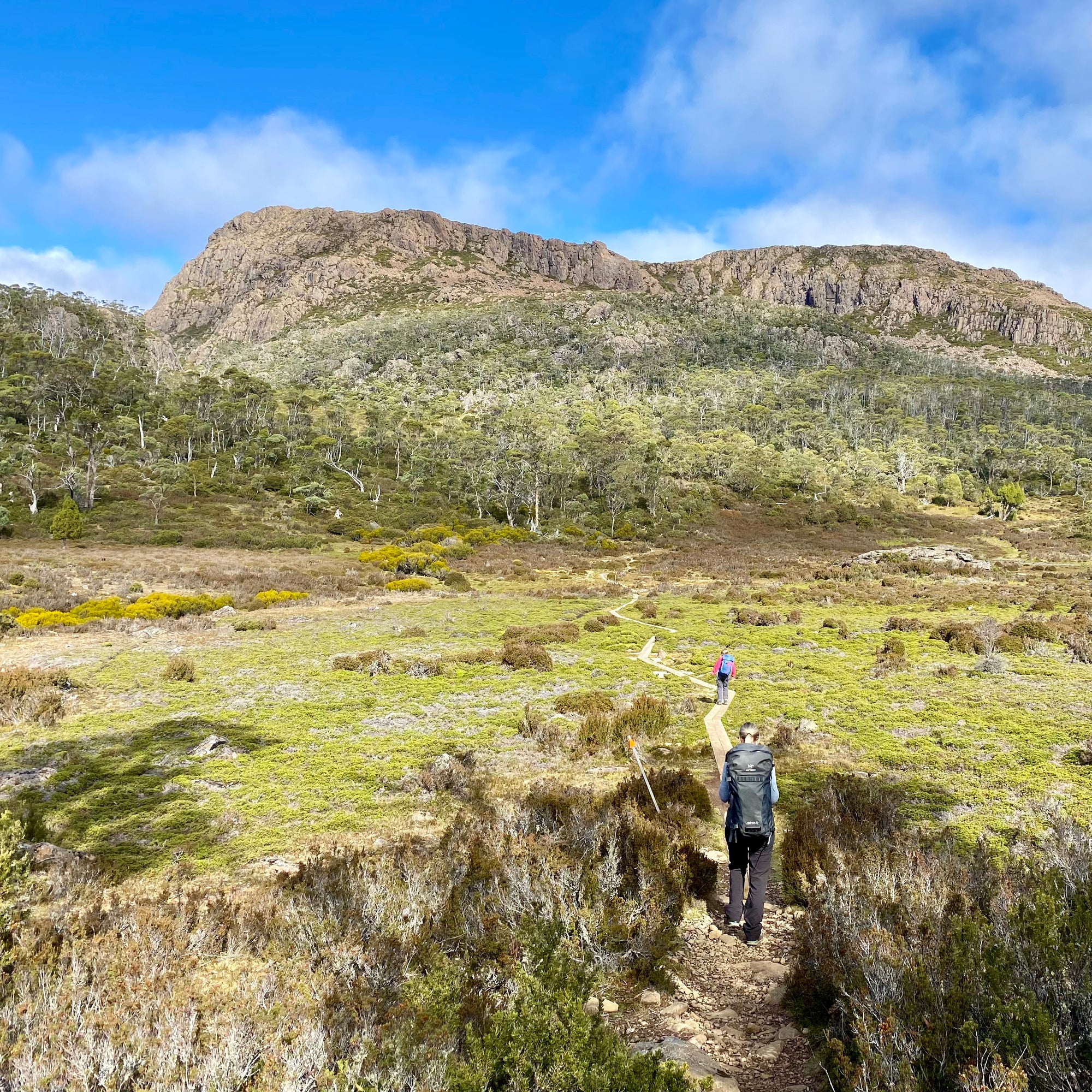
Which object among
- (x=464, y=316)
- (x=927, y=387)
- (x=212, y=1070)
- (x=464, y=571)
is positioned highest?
(x=464, y=316)

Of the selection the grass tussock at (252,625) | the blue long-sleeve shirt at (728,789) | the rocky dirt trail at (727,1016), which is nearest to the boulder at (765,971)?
the rocky dirt trail at (727,1016)

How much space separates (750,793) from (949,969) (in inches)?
75.1

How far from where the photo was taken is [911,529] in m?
61.8

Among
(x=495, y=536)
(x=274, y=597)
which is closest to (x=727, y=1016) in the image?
(x=274, y=597)

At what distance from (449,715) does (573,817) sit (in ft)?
19.4

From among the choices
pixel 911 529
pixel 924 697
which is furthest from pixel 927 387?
pixel 924 697

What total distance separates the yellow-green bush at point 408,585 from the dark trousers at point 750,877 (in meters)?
24.7

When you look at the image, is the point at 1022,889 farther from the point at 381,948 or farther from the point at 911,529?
the point at 911,529

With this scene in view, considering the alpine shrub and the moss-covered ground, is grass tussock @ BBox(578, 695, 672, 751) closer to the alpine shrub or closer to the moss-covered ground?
the moss-covered ground

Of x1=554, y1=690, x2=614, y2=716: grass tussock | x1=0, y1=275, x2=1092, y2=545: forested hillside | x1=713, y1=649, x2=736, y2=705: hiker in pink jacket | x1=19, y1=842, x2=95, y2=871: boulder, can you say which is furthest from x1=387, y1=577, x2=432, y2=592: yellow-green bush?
x1=19, y1=842, x2=95, y2=871: boulder

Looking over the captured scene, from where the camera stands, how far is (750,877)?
5098mm

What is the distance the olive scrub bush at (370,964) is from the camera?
9.25 feet

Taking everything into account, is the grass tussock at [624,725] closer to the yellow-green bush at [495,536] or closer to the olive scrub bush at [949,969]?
the olive scrub bush at [949,969]

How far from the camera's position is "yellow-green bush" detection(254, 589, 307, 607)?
23.1m
